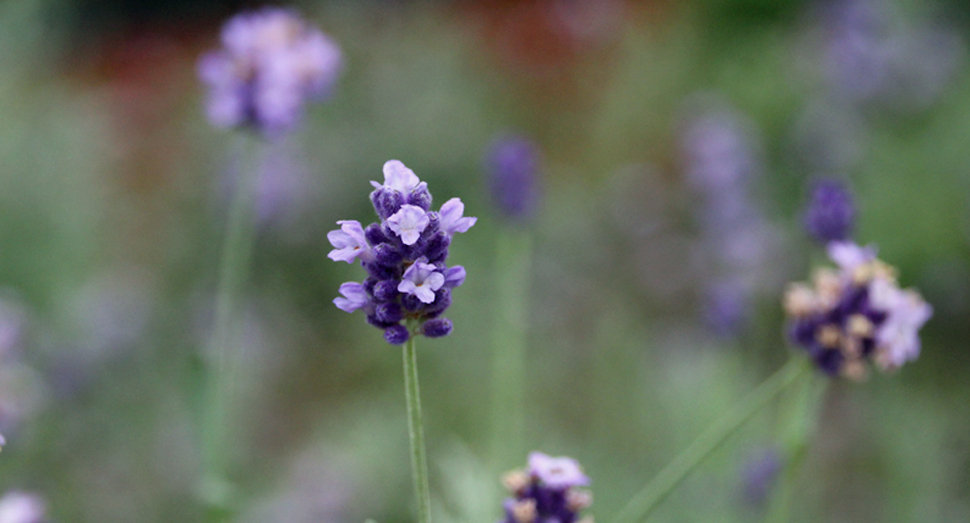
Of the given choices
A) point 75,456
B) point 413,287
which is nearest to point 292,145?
point 75,456

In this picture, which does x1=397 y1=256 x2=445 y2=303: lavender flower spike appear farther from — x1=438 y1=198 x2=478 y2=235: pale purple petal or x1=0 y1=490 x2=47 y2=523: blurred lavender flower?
x1=0 y1=490 x2=47 y2=523: blurred lavender flower

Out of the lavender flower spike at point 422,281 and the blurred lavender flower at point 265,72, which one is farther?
the blurred lavender flower at point 265,72

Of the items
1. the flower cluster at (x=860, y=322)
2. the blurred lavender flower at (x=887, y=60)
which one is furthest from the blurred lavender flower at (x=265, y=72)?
the blurred lavender flower at (x=887, y=60)

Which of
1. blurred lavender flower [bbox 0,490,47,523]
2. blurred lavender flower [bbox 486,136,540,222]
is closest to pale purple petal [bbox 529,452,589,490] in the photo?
blurred lavender flower [bbox 0,490,47,523]

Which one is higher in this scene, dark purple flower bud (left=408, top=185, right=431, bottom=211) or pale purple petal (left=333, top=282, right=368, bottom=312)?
dark purple flower bud (left=408, top=185, right=431, bottom=211)

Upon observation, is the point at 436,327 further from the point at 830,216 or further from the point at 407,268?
the point at 830,216

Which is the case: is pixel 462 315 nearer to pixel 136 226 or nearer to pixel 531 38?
pixel 136 226

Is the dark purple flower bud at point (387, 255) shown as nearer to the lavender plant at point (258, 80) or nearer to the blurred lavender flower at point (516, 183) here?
the lavender plant at point (258, 80)

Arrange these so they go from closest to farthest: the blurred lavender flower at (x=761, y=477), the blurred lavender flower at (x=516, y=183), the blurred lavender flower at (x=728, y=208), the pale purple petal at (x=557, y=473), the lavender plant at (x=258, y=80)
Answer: the pale purple petal at (x=557, y=473)
the lavender plant at (x=258, y=80)
the blurred lavender flower at (x=761, y=477)
the blurred lavender flower at (x=516, y=183)
the blurred lavender flower at (x=728, y=208)

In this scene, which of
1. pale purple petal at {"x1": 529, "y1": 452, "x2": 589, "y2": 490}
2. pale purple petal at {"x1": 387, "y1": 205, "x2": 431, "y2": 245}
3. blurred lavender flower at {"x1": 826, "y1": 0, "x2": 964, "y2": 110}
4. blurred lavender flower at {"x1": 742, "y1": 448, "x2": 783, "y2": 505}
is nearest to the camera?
pale purple petal at {"x1": 387, "y1": 205, "x2": 431, "y2": 245}
